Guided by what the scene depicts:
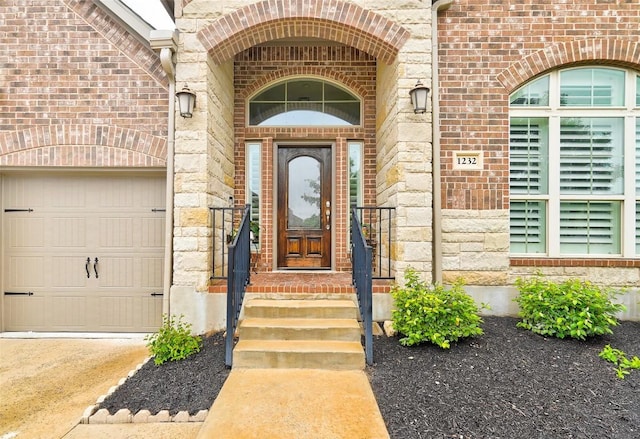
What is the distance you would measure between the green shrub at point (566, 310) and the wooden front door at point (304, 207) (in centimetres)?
253

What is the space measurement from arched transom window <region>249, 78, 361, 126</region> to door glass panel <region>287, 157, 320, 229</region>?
63 centimetres

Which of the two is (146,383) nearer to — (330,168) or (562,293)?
(330,168)

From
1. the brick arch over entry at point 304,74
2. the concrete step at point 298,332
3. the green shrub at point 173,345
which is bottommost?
the green shrub at point 173,345

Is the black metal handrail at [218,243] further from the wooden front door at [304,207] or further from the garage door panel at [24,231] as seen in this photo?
the garage door panel at [24,231]

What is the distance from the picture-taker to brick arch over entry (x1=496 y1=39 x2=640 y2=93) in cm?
385

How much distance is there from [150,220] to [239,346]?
2244 millimetres

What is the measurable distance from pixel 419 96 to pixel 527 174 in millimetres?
1805

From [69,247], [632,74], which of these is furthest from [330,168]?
[632,74]

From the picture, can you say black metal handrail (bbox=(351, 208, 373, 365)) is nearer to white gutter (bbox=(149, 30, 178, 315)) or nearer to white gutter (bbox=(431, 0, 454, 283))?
white gutter (bbox=(431, 0, 454, 283))

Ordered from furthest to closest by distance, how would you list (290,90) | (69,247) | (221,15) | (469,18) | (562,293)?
(290,90)
(69,247)
(469,18)
(221,15)
(562,293)

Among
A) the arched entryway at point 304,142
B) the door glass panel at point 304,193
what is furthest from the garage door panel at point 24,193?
the door glass panel at point 304,193

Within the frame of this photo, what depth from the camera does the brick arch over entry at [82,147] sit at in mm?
3936

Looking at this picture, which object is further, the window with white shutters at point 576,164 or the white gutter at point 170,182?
the window with white shutters at point 576,164

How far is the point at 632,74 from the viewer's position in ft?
13.1
